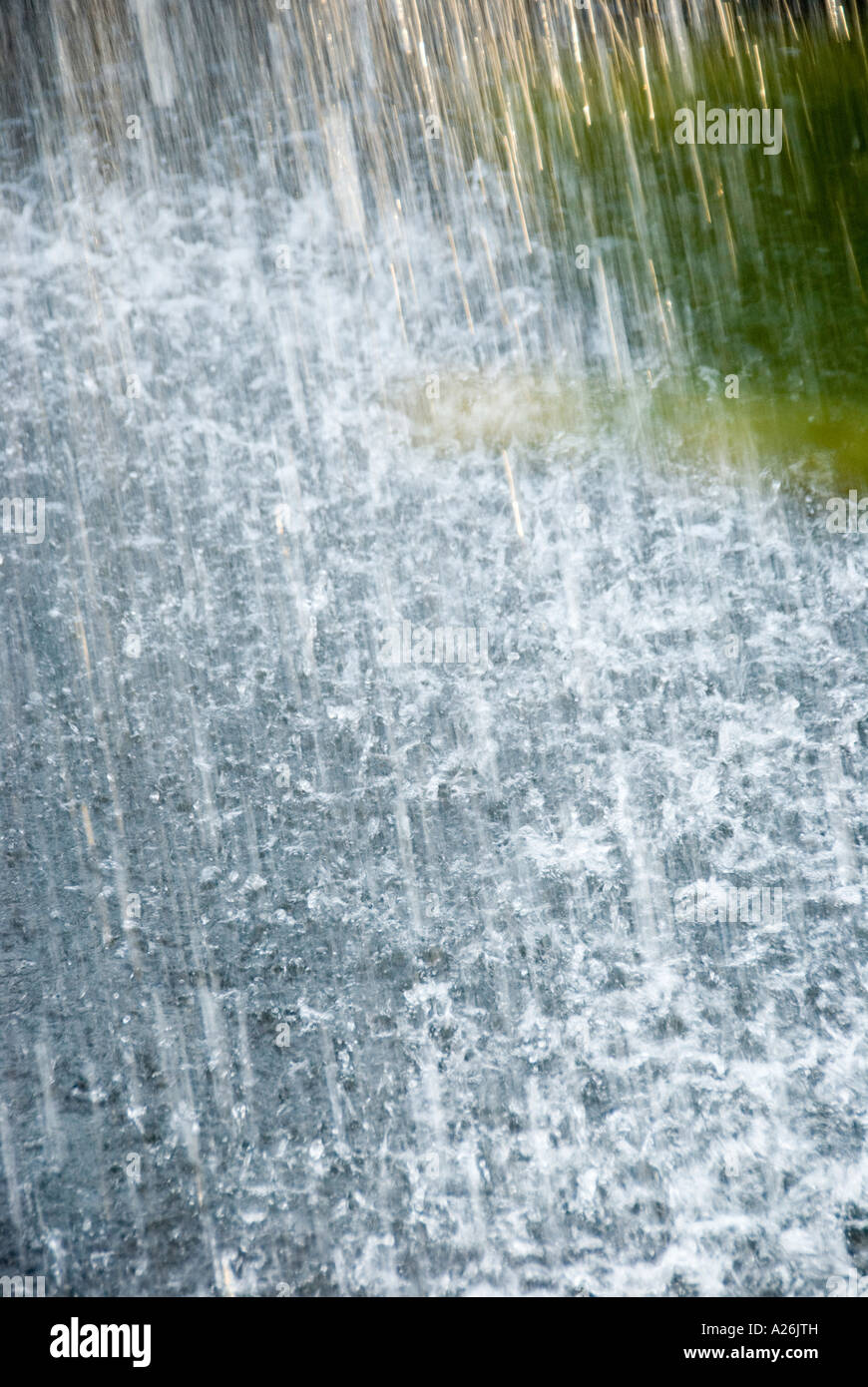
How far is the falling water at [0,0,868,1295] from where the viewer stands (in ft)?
4.15

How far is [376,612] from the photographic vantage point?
156 centimetres

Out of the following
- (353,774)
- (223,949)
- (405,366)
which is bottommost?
(223,949)

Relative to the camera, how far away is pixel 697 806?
4.75ft

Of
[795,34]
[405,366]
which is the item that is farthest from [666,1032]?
[795,34]

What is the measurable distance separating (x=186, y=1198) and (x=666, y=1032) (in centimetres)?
71

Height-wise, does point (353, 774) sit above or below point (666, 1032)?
above

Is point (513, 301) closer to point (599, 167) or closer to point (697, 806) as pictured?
point (599, 167)

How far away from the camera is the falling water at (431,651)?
1.27 metres

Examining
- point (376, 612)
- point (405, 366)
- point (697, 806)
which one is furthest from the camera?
point (405, 366)

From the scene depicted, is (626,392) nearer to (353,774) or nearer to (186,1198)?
(353,774)

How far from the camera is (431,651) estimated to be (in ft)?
5.06

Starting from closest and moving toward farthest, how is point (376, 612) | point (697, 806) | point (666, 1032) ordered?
point (666, 1032)
point (697, 806)
point (376, 612)
